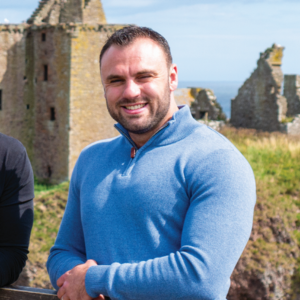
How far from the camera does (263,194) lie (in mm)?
16000

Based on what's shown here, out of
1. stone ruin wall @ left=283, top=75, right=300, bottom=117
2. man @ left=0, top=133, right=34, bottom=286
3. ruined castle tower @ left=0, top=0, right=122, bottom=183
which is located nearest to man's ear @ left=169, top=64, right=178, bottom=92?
man @ left=0, top=133, right=34, bottom=286

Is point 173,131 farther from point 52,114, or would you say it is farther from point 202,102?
point 52,114

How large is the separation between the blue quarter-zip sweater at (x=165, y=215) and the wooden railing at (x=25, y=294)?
13 cm

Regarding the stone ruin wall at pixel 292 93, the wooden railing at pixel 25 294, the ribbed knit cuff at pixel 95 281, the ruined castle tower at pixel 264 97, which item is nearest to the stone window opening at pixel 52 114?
the ruined castle tower at pixel 264 97

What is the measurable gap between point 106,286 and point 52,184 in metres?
24.7

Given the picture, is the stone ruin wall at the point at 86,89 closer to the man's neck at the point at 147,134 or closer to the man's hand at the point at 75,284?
the man's neck at the point at 147,134

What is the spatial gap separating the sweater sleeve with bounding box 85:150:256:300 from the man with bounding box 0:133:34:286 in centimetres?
91

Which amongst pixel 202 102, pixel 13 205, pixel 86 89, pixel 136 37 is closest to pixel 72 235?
pixel 13 205

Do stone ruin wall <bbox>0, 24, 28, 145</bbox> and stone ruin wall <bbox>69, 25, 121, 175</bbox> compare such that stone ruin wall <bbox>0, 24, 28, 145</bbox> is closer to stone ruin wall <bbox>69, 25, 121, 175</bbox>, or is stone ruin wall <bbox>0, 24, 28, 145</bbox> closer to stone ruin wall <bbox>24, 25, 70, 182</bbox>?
stone ruin wall <bbox>24, 25, 70, 182</bbox>

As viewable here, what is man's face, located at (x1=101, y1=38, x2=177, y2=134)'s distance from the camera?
8.97 feet

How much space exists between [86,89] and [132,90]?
22653 mm

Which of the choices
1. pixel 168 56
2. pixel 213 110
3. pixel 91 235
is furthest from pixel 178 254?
pixel 213 110

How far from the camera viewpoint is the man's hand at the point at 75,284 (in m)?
2.61

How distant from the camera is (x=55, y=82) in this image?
83.0ft
